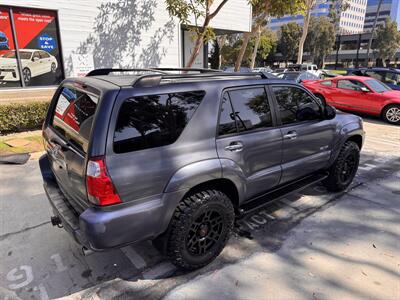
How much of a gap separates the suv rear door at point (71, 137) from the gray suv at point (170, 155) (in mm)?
14

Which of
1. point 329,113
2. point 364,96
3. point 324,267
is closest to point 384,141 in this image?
point 364,96

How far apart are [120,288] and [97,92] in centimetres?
167

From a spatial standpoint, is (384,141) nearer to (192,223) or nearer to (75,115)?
(192,223)

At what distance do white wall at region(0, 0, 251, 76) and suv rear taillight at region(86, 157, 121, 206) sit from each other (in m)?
7.67

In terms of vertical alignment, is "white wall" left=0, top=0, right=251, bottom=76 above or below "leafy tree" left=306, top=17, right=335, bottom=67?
below

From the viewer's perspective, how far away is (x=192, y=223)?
2666 mm

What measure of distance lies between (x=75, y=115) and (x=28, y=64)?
7.04 metres

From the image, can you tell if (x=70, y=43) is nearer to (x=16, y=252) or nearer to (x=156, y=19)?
(x=156, y=19)

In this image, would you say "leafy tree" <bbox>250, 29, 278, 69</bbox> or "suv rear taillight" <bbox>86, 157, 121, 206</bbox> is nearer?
"suv rear taillight" <bbox>86, 157, 121, 206</bbox>

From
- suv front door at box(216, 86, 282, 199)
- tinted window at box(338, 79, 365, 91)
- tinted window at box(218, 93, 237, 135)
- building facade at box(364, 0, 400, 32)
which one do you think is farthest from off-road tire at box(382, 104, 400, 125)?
building facade at box(364, 0, 400, 32)

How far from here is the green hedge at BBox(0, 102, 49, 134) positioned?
690 cm

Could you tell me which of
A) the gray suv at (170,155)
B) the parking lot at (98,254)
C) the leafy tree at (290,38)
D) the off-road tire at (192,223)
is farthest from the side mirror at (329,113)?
the leafy tree at (290,38)

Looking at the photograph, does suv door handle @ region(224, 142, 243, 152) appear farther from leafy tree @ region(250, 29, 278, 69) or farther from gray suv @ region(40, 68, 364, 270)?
leafy tree @ region(250, 29, 278, 69)

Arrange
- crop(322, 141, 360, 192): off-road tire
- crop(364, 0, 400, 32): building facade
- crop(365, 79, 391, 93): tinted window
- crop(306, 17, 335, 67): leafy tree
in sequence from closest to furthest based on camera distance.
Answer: crop(322, 141, 360, 192): off-road tire → crop(365, 79, 391, 93): tinted window → crop(306, 17, 335, 67): leafy tree → crop(364, 0, 400, 32): building facade
